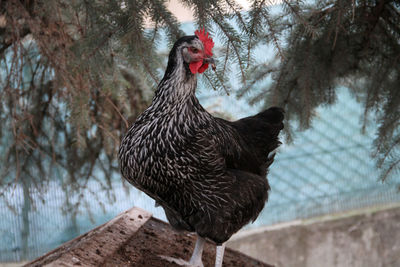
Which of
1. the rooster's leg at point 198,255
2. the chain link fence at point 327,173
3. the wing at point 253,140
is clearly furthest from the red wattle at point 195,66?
the chain link fence at point 327,173

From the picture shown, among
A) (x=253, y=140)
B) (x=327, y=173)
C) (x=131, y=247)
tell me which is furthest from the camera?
(x=327, y=173)

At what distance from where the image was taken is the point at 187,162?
1460 millimetres

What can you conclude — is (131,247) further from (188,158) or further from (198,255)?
(188,158)

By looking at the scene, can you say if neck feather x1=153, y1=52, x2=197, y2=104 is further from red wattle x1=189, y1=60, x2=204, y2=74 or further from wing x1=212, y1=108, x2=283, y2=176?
wing x1=212, y1=108, x2=283, y2=176

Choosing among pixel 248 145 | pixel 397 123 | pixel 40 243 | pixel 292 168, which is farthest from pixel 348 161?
pixel 40 243

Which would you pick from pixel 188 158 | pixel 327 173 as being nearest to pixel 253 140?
pixel 188 158

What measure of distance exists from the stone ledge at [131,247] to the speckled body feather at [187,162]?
0.74 ft

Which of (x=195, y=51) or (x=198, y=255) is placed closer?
(x=195, y=51)

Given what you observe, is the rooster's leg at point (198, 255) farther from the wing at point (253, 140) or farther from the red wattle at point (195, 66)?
the red wattle at point (195, 66)

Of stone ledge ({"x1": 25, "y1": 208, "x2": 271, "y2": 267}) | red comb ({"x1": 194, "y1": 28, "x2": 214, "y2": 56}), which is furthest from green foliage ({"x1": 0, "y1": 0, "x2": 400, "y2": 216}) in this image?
stone ledge ({"x1": 25, "y1": 208, "x2": 271, "y2": 267})

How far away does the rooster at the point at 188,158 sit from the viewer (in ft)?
4.71

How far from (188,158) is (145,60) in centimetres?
37

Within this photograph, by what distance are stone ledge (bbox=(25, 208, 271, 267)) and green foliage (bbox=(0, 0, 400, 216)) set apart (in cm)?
38

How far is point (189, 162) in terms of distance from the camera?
146 cm
